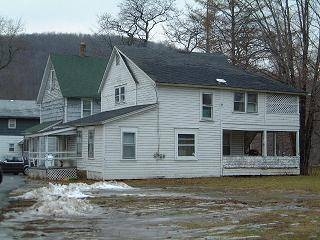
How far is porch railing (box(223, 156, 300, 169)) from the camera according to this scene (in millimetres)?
36656

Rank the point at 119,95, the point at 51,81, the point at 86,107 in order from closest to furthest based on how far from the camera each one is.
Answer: the point at 119,95 → the point at 86,107 → the point at 51,81

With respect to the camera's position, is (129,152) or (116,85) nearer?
(129,152)

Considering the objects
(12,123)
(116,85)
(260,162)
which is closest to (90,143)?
(116,85)

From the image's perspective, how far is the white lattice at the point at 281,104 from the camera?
126ft

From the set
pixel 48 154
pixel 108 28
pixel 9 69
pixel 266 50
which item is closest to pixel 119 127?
pixel 48 154

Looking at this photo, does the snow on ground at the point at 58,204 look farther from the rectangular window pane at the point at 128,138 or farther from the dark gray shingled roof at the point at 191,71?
the dark gray shingled roof at the point at 191,71

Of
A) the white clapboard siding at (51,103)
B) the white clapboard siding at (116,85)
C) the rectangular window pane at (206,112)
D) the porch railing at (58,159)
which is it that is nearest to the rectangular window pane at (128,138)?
the white clapboard siding at (116,85)

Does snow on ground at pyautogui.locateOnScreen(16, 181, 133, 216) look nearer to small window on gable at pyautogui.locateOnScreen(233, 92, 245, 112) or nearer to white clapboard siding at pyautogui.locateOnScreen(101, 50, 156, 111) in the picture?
white clapboard siding at pyautogui.locateOnScreen(101, 50, 156, 111)

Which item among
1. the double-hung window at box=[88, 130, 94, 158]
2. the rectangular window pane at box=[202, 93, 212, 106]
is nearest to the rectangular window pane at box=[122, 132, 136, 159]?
the double-hung window at box=[88, 130, 94, 158]

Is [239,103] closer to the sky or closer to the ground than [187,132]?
closer to the sky

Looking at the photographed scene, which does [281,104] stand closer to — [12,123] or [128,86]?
[128,86]

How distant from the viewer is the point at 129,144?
109 feet

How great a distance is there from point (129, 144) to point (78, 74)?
15.8 meters

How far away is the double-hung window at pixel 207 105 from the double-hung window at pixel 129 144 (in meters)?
4.94
